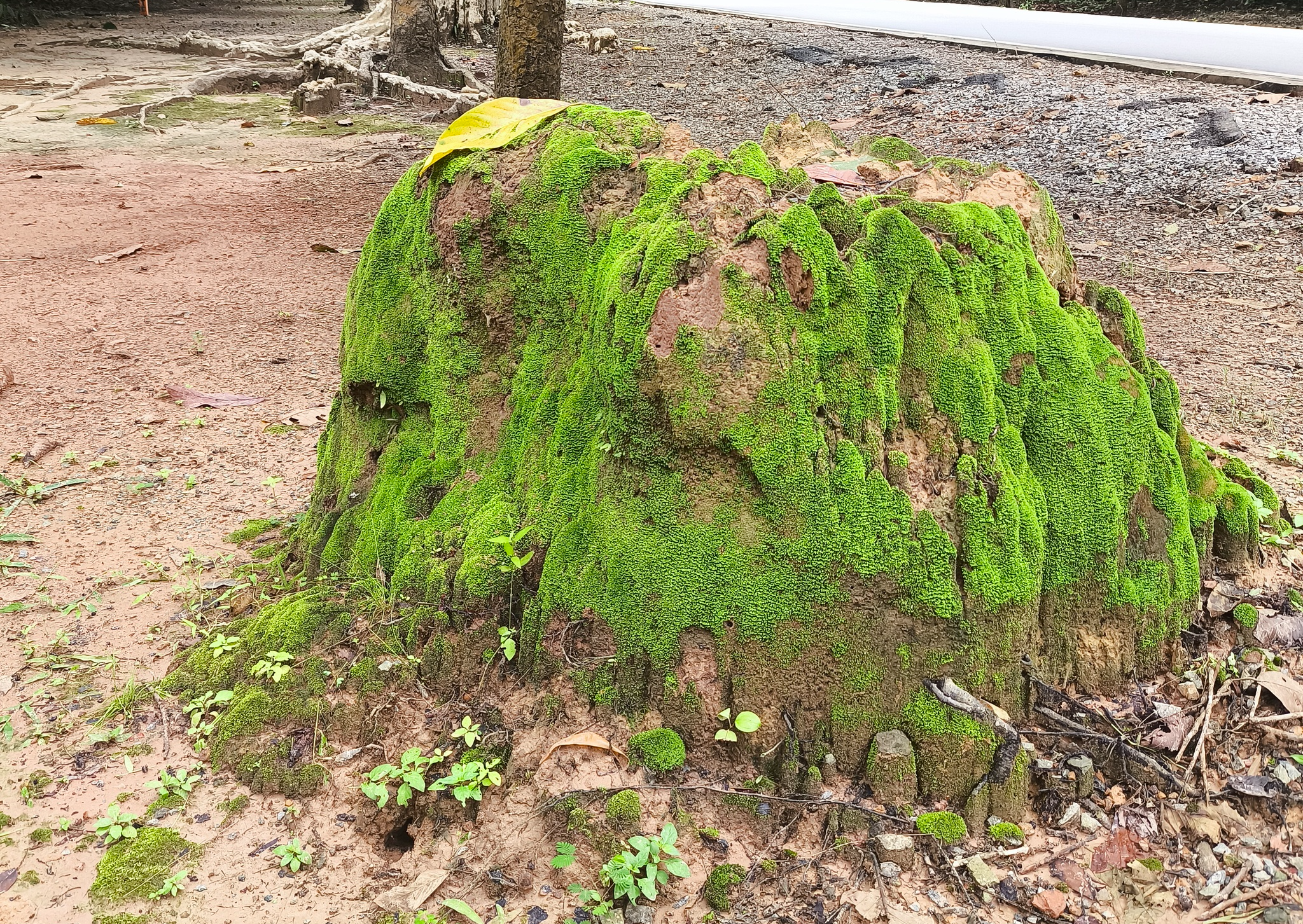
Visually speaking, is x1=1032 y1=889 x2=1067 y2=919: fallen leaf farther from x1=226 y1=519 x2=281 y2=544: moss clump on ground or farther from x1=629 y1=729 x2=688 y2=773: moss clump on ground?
x1=226 y1=519 x2=281 y2=544: moss clump on ground

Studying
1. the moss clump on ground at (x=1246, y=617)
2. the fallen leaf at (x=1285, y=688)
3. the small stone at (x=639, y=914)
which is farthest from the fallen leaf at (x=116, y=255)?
the fallen leaf at (x=1285, y=688)

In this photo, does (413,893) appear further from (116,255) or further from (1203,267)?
(116,255)

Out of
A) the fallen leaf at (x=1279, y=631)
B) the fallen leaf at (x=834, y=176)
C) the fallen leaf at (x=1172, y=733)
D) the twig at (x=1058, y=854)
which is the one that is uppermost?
the fallen leaf at (x=834, y=176)

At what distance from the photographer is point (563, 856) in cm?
227

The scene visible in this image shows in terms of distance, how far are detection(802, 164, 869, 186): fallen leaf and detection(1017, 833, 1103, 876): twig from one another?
1.92 metres

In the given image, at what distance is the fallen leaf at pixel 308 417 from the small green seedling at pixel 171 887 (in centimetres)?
296

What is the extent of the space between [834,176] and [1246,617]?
180 centimetres

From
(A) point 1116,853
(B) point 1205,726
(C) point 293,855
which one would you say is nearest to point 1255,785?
(B) point 1205,726

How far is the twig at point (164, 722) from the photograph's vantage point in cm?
274

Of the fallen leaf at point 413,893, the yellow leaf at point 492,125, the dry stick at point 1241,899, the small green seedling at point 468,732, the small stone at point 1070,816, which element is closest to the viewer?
the dry stick at point 1241,899

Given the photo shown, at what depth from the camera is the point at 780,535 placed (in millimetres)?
2367

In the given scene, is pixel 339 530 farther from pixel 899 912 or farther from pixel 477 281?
pixel 899 912

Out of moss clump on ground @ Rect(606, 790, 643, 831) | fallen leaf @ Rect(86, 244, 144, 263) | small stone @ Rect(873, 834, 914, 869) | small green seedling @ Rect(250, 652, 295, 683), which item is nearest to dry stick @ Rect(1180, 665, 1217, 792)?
small stone @ Rect(873, 834, 914, 869)

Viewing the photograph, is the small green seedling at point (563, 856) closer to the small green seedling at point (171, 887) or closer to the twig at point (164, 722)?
the small green seedling at point (171, 887)
